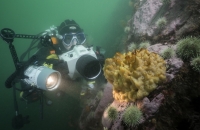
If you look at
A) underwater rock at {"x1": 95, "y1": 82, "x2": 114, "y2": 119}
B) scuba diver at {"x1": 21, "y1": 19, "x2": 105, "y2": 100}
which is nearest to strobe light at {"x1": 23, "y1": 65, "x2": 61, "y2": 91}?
scuba diver at {"x1": 21, "y1": 19, "x2": 105, "y2": 100}

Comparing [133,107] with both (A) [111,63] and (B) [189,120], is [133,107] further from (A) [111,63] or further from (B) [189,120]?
(A) [111,63]

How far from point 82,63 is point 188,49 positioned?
280cm

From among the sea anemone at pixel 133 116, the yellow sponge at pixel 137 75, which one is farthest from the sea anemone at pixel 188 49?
the sea anemone at pixel 133 116

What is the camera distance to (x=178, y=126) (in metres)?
3.25

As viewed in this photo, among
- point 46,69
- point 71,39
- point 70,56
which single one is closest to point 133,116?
point 46,69

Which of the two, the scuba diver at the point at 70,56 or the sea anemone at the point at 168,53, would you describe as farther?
the scuba diver at the point at 70,56

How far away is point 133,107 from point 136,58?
104 cm

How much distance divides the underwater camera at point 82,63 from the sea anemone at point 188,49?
234 centimetres

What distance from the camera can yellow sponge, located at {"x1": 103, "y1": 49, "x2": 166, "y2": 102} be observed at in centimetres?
335

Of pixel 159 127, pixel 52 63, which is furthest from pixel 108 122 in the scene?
pixel 52 63

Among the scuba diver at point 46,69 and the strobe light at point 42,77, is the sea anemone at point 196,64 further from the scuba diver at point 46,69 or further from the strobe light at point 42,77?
the strobe light at point 42,77

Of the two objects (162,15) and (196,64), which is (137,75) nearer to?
(196,64)

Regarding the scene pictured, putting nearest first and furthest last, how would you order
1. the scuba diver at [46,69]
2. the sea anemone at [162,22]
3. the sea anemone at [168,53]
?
the sea anemone at [168,53] < the scuba diver at [46,69] < the sea anemone at [162,22]

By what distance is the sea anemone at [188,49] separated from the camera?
335 cm
